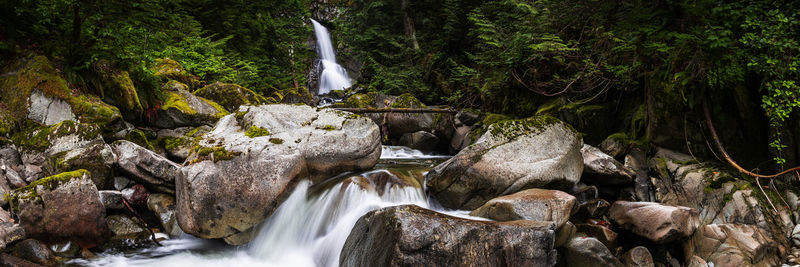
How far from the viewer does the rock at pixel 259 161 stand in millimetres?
5324

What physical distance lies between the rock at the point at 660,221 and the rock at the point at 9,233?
26.6 feet

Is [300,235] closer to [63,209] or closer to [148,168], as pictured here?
[148,168]

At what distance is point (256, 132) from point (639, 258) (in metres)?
6.20

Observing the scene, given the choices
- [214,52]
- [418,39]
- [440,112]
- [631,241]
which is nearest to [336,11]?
[418,39]

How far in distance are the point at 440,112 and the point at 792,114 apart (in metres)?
7.96

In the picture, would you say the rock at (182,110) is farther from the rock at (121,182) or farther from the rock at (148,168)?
the rock at (121,182)

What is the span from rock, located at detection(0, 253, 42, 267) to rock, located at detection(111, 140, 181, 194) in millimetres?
1874

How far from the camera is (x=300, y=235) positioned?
579 centimetres

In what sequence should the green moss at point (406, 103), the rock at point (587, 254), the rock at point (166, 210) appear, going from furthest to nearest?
the green moss at point (406, 103) < the rock at point (166, 210) < the rock at point (587, 254)

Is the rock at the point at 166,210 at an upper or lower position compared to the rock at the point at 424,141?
upper

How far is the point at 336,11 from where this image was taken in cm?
2781

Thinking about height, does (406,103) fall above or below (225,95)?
below

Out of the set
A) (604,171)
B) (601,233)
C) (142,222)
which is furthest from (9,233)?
(604,171)

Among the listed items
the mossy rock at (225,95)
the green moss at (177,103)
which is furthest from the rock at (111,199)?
the mossy rock at (225,95)
